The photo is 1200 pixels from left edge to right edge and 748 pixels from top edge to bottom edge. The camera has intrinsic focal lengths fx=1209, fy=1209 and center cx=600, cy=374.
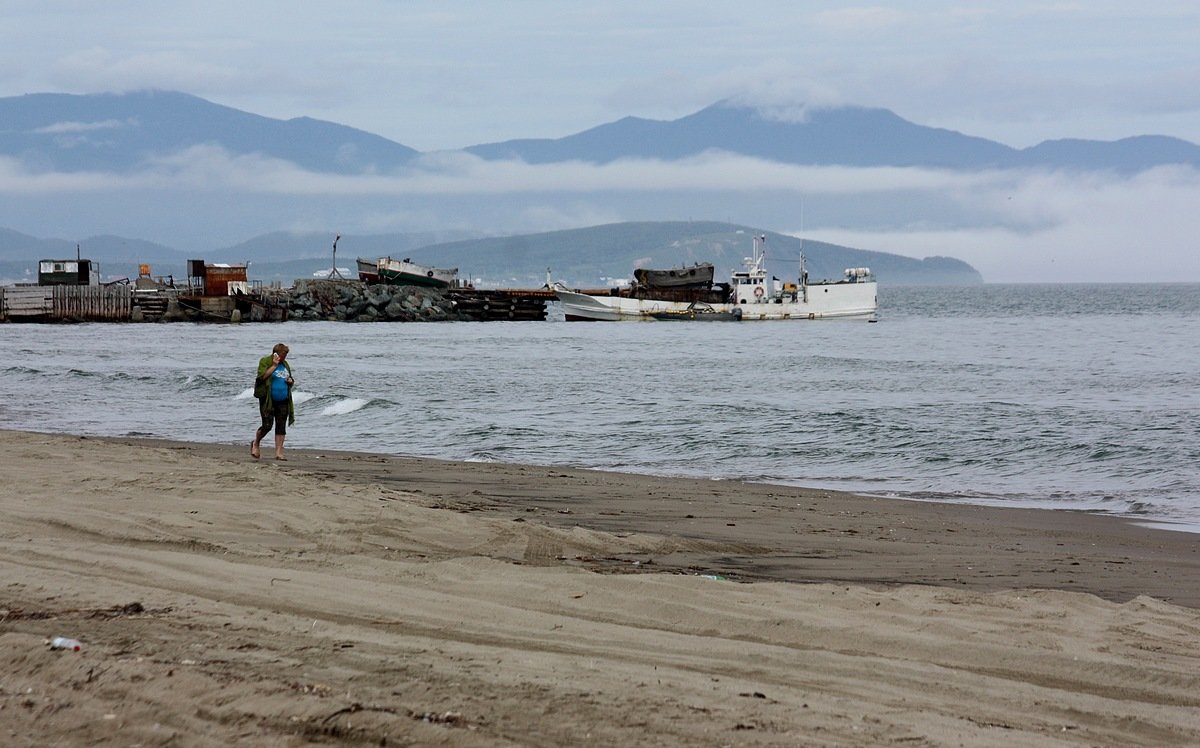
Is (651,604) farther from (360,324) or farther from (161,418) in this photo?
(360,324)

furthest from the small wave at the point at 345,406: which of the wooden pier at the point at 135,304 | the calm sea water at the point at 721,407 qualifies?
the wooden pier at the point at 135,304

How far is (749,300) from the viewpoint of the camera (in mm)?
80000

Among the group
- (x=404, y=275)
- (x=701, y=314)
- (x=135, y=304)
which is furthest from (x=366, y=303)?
(x=701, y=314)

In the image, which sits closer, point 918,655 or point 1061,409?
point 918,655

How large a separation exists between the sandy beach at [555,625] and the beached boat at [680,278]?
7211 cm

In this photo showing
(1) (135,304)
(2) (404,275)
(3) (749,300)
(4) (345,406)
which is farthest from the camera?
(2) (404,275)

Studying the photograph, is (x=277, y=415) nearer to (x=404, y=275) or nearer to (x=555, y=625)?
(x=555, y=625)

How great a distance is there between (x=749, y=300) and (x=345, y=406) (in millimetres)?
58873

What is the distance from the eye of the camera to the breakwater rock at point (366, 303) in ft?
257

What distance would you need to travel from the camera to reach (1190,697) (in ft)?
17.4

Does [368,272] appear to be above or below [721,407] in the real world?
above

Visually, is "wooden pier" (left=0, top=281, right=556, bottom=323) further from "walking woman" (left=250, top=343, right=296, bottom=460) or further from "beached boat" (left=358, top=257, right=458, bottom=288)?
"walking woman" (left=250, top=343, right=296, bottom=460)

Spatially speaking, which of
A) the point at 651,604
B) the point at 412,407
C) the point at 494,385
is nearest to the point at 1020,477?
the point at 651,604

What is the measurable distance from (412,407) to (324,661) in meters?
19.1
